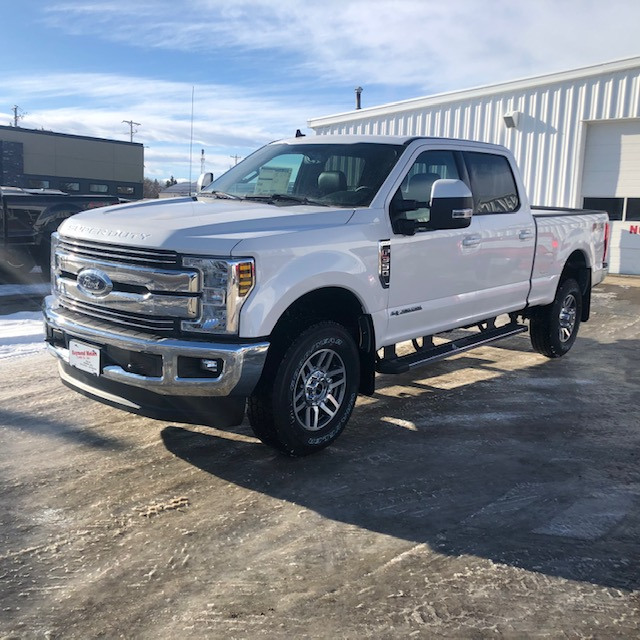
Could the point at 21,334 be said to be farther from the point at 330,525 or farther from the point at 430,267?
the point at 330,525

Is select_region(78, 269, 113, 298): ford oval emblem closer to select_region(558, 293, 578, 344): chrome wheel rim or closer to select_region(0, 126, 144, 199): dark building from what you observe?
select_region(558, 293, 578, 344): chrome wheel rim

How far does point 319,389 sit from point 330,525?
41.9 inches

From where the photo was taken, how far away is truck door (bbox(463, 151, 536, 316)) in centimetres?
593

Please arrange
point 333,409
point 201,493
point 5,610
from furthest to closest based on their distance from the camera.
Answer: point 333,409 → point 201,493 → point 5,610

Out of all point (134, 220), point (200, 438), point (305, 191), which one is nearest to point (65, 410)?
point (200, 438)

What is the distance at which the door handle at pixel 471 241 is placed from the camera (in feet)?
18.2

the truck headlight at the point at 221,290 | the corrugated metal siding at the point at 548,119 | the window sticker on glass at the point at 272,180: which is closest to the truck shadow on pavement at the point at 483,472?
the truck headlight at the point at 221,290

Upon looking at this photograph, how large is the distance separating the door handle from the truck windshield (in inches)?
35.5

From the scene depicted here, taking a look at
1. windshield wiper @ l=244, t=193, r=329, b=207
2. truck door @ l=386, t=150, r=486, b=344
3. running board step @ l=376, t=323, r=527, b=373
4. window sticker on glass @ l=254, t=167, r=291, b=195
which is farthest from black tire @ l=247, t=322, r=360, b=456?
window sticker on glass @ l=254, t=167, r=291, b=195

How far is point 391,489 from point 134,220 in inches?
87.9

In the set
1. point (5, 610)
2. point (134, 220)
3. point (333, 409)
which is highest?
point (134, 220)

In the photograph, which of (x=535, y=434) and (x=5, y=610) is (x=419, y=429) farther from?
(x=5, y=610)

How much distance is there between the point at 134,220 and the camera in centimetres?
422

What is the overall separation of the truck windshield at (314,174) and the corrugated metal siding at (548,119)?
11147 millimetres
